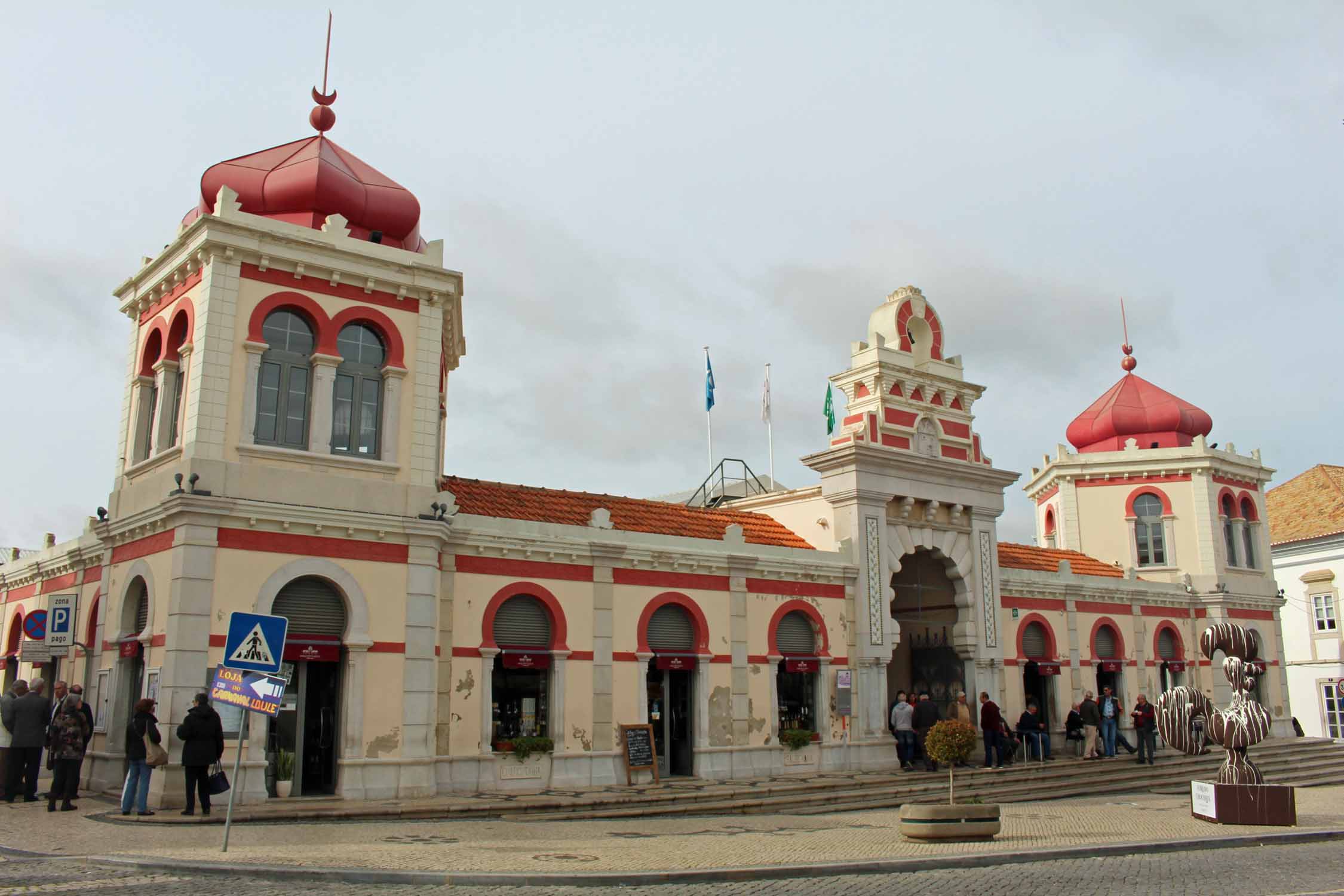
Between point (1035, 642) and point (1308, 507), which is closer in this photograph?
point (1035, 642)

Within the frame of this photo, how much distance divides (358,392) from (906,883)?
11813 mm

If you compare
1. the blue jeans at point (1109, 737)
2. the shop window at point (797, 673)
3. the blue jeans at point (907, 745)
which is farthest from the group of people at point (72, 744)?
the blue jeans at point (1109, 737)

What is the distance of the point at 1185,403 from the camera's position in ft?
119

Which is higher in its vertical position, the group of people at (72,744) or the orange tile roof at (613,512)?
the orange tile roof at (613,512)

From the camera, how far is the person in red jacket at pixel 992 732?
969 inches

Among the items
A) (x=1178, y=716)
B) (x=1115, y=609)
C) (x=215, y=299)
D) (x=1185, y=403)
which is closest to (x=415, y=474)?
(x=215, y=299)

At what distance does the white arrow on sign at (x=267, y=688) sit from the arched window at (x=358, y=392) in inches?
247

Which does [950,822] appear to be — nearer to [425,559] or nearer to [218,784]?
[425,559]

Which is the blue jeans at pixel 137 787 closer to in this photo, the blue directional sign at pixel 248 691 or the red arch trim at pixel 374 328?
the blue directional sign at pixel 248 691

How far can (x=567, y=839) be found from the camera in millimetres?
14602

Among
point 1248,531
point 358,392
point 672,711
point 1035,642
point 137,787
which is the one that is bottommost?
point 137,787

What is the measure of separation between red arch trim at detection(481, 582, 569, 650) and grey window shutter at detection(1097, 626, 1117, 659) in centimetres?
1751

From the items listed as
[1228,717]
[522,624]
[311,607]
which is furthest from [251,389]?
[1228,717]

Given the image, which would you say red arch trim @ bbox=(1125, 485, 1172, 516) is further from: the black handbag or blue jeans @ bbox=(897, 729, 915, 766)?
the black handbag
